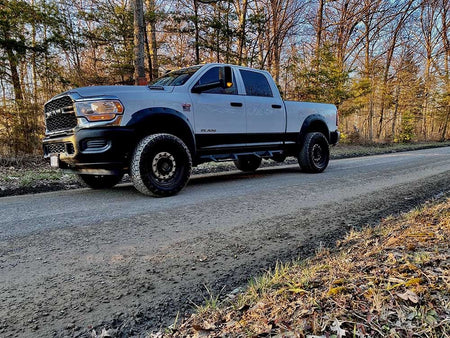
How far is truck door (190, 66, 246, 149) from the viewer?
496cm

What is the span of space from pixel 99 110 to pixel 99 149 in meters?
0.53

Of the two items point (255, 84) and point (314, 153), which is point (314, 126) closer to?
point (314, 153)

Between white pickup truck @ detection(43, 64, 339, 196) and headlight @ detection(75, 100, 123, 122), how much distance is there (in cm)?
1

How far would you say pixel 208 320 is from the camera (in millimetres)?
1346

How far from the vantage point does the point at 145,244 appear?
247 cm

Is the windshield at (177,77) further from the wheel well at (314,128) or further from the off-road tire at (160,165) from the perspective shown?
the wheel well at (314,128)

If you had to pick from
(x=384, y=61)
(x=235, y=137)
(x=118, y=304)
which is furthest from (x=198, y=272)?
(x=384, y=61)

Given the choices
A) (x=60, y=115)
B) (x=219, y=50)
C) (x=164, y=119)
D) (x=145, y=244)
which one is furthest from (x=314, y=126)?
(x=219, y=50)

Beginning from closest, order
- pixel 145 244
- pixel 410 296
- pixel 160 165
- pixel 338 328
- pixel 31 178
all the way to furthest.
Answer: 1. pixel 338 328
2. pixel 410 296
3. pixel 145 244
4. pixel 160 165
5. pixel 31 178

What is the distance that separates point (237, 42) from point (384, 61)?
1715 centimetres

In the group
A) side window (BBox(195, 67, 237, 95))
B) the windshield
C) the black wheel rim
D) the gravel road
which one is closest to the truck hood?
the windshield

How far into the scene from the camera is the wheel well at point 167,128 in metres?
4.27

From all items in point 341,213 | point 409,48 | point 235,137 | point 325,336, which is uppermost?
point 409,48

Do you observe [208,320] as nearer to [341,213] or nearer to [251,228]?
[251,228]
